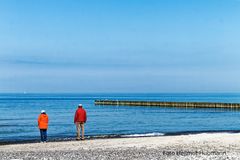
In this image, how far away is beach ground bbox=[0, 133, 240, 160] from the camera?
1738cm

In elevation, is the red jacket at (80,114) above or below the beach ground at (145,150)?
above

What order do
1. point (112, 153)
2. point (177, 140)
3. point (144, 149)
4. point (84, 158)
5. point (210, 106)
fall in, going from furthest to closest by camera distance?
point (210, 106), point (177, 140), point (144, 149), point (112, 153), point (84, 158)

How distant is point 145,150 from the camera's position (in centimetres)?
1969

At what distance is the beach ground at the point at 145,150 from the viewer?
17375 mm

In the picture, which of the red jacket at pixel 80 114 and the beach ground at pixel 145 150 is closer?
the beach ground at pixel 145 150

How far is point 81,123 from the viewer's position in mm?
25062

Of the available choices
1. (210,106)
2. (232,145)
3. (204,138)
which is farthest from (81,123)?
(210,106)

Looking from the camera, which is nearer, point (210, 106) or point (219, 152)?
point (219, 152)

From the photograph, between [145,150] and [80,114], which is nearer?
[145,150]

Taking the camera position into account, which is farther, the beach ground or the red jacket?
the red jacket

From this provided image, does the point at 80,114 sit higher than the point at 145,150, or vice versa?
the point at 80,114

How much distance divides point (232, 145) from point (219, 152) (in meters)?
2.87

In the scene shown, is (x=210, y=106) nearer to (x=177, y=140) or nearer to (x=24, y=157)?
(x=177, y=140)

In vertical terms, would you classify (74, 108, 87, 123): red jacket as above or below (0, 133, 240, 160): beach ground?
above
